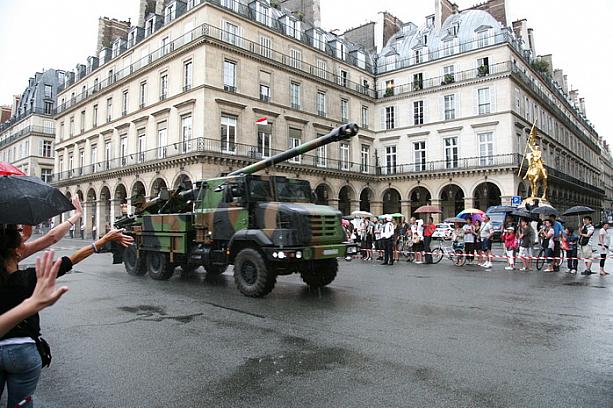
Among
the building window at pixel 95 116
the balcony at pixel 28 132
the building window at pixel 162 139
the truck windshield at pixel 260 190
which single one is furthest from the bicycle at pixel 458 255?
the balcony at pixel 28 132

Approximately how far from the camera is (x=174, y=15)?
31.6 m

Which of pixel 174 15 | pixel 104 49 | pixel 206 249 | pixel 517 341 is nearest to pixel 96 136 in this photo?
pixel 104 49

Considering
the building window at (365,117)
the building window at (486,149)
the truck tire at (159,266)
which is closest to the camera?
the truck tire at (159,266)

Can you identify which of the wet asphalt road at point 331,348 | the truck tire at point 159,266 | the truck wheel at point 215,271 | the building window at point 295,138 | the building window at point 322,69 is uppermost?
the building window at point 322,69

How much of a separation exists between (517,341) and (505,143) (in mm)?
33005

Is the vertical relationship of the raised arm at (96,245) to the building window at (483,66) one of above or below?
below

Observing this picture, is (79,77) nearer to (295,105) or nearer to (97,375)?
(295,105)

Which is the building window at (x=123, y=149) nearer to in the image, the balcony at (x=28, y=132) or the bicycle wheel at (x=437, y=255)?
the bicycle wheel at (x=437, y=255)

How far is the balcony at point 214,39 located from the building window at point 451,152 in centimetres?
902

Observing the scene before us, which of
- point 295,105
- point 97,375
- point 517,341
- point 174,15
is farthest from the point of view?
point 295,105

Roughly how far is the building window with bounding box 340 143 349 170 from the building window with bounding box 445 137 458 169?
8648mm

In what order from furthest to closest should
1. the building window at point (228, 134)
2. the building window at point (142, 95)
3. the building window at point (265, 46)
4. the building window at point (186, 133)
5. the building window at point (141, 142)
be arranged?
the building window at point (142, 95), the building window at point (141, 142), the building window at point (265, 46), the building window at point (228, 134), the building window at point (186, 133)

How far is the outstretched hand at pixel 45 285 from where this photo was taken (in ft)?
7.16

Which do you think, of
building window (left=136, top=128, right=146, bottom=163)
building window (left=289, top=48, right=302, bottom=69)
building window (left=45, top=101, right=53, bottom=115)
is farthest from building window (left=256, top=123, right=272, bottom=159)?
building window (left=45, top=101, right=53, bottom=115)
